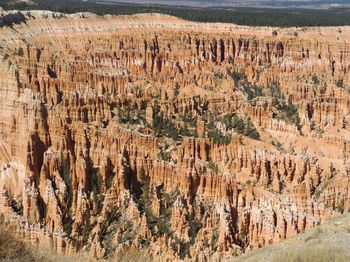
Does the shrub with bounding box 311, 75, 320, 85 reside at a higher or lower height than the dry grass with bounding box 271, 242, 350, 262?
lower

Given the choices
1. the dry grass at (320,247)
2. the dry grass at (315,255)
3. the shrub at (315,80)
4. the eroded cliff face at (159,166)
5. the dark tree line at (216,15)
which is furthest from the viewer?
the dark tree line at (216,15)

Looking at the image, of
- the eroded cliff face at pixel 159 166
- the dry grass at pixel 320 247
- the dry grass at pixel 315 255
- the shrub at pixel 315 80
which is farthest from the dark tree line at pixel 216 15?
the dry grass at pixel 315 255

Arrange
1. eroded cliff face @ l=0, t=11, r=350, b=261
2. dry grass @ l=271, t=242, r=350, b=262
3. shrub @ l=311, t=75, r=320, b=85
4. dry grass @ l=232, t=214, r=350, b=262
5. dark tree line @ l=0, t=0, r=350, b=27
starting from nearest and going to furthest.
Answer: dry grass @ l=271, t=242, r=350, b=262, dry grass @ l=232, t=214, r=350, b=262, eroded cliff face @ l=0, t=11, r=350, b=261, shrub @ l=311, t=75, r=320, b=85, dark tree line @ l=0, t=0, r=350, b=27

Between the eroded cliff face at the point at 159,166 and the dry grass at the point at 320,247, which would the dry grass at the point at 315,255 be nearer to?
the dry grass at the point at 320,247

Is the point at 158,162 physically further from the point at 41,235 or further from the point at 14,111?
the point at 14,111

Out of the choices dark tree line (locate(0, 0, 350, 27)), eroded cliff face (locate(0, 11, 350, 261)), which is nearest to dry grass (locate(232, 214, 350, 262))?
eroded cliff face (locate(0, 11, 350, 261))

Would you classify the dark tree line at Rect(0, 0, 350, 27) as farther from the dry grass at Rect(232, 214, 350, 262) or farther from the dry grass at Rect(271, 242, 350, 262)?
the dry grass at Rect(271, 242, 350, 262)

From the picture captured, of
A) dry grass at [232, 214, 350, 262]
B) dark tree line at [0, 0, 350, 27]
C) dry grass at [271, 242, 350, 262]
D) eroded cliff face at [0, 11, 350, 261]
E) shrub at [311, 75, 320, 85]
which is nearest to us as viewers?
dry grass at [271, 242, 350, 262]

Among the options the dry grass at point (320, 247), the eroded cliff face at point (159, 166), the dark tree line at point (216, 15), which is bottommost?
the eroded cliff face at point (159, 166)

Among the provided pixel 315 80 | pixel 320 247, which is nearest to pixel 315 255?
pixel 320 247

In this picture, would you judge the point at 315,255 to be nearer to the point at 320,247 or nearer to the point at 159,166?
the point at 320,247

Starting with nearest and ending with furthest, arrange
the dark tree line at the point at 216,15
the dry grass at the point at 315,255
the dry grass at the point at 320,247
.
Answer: the dry grass at the point at 315,255 < the dry grass at the point at 320,247 < the dark tree line at the point at 216,15
